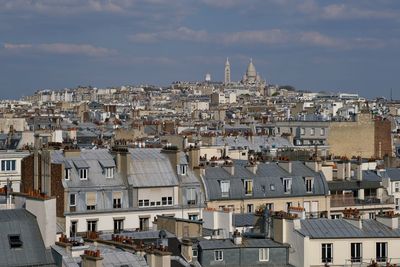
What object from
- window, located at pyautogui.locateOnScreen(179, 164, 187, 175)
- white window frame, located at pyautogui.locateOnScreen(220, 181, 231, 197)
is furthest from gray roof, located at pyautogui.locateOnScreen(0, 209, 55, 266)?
white window frame, located at pyautogui.locateOnScreen(220, 181, 231, 197)

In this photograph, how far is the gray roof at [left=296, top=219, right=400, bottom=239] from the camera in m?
30.7

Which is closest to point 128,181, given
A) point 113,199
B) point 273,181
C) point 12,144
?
point 113,199

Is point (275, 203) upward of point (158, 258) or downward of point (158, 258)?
upward

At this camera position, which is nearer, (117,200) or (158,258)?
(158,258)

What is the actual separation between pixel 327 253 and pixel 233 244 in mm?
2494

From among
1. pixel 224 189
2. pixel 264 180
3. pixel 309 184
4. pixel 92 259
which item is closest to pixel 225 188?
pixel 224 189

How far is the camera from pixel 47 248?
26234 millimetres

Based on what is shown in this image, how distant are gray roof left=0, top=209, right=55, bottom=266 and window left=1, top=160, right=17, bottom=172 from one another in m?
25.0

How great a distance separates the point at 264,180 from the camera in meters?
43.7

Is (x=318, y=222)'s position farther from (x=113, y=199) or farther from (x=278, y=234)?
(x=113, y=199)

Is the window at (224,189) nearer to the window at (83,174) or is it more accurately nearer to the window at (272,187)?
the window at (272,187)

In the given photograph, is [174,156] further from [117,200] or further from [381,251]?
[381,251]

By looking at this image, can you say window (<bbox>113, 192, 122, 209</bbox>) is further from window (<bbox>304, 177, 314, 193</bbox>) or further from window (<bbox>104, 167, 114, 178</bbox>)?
window (<bbox>304, 177, 314, 193</bbox>)

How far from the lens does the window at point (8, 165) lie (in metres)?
51.3
